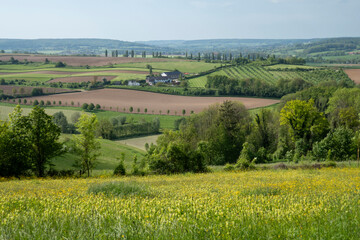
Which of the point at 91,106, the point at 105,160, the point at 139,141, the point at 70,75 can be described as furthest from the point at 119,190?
the point at 70,75

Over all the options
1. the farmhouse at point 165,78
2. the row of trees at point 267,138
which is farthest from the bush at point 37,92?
the row of trees at point 267,138

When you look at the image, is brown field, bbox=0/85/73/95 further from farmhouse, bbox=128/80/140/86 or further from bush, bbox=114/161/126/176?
bush, bbox=114/161/126/176

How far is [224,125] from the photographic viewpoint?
56.7m

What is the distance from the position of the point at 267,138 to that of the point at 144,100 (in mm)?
68303

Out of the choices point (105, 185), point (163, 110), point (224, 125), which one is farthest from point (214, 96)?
point (105, 185)

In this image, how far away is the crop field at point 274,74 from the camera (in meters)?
153

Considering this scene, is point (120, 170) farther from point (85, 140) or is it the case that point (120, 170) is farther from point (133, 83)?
point (133, 83)

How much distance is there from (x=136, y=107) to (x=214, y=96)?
113 ft

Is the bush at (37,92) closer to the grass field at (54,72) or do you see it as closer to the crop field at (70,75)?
the crop field at (70,75)

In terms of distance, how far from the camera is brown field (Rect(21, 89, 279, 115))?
370 ft

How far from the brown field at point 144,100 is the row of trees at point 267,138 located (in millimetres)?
34307

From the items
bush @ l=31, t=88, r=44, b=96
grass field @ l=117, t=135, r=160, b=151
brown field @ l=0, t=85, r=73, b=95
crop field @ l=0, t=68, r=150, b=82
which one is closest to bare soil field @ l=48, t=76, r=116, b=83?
crop field @ l=0, t=68, r=150, b=82

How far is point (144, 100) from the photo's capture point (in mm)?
124750

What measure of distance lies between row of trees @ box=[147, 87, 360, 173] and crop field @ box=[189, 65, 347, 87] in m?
79.2
